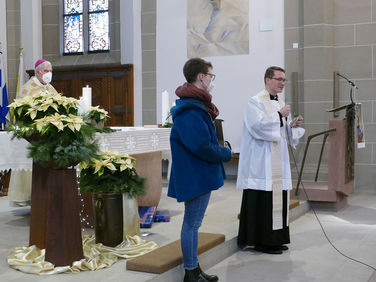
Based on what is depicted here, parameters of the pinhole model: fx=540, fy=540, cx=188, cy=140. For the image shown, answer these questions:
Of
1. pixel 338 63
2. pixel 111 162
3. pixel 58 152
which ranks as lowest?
pixel 111 162

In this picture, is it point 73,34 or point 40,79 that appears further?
point 73,34

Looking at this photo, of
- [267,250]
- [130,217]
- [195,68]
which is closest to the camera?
[195,68]

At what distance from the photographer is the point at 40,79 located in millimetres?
5875

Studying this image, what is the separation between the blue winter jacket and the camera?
3.26 m

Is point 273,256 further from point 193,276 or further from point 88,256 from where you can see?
point 88,256

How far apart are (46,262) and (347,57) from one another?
6460 millimetres

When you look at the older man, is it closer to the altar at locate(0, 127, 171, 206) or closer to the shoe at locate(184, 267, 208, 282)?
the altar at locate(0, 127, 171, 206)

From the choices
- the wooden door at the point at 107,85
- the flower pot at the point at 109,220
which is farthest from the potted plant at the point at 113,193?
the wooden door at the point at 107,85

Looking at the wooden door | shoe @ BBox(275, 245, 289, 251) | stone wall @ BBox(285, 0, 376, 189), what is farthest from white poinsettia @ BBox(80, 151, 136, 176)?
the wooden door

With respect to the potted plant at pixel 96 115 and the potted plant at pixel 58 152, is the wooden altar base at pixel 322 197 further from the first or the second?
the potted plant at pixel 58 152

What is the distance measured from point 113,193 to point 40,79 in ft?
6.90

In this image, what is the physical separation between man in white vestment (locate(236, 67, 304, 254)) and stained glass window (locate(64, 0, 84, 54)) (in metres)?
7.80

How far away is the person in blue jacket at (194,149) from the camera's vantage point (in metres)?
3.28

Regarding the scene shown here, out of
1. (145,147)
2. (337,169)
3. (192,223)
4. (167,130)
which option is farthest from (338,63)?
(192,223)
